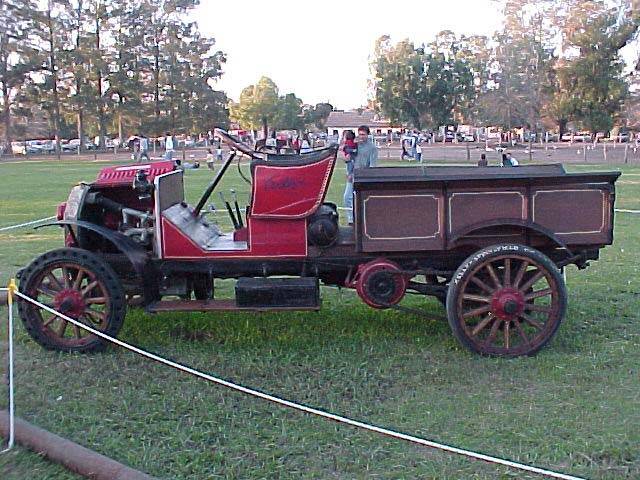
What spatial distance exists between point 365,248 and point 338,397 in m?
1.14

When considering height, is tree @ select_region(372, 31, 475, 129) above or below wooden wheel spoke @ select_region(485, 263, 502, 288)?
above

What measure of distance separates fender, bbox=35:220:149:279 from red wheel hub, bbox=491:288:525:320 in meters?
2.44

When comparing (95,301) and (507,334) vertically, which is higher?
(95,301)

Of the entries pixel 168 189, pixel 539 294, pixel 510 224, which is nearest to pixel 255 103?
pixel 168 189

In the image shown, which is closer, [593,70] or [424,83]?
[593,70]

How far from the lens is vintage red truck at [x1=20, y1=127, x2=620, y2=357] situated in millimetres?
5477

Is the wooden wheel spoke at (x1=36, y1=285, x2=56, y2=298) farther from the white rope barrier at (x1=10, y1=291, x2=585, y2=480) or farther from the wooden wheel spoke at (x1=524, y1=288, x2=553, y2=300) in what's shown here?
the wooden wheel spoke at (x1=524, y1=288, x2=553, y2=300)

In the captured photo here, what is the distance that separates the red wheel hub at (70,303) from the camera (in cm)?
567

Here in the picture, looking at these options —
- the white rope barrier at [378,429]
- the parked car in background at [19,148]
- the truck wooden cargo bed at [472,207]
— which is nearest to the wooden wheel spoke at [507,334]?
the truck wooden cargo bed at [472,207]

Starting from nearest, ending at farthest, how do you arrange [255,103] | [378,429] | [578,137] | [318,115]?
[378,429] < [578,137] < [255,103] < [318,115]

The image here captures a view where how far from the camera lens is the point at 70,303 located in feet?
18.6

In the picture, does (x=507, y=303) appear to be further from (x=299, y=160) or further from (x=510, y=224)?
(x=299, y=160)

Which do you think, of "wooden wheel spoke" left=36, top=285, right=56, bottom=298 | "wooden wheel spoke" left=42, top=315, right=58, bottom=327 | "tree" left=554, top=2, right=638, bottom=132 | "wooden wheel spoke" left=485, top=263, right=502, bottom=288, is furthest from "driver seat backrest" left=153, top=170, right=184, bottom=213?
"tree" left=554, top=2, right=638, bottom=132

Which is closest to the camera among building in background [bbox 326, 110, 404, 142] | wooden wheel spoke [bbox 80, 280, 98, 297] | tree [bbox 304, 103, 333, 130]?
wooden wheel spoke [bbox 80, 280, 98, 297]
